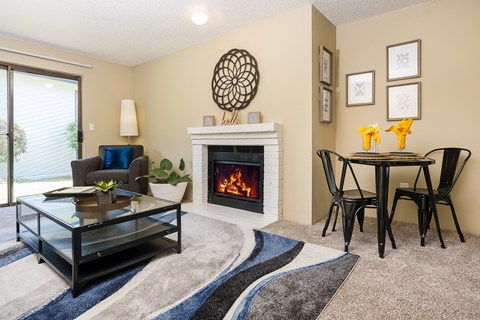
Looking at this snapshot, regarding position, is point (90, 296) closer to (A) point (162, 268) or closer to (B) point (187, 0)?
(A) point (162, 268)

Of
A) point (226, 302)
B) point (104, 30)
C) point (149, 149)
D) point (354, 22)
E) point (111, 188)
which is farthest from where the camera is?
point (149, 149)

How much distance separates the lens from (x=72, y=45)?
12.6ft

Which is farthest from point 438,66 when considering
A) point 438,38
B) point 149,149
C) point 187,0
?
point 149,149

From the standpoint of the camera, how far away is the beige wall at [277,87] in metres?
2.80

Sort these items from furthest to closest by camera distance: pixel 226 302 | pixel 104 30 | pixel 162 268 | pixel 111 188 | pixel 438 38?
pixel 104 30, pixel 438 38, pixel 111 188, pixel 162 268, pixel 226 302

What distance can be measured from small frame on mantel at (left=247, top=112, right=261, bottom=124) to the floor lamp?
2374mm

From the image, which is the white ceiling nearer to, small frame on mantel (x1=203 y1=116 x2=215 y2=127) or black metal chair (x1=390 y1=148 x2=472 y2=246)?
small frame on mantel (x1=203 y1=116 x2=215 y2=127)

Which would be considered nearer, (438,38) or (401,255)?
(401,255)

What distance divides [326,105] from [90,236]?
2504 millimetres

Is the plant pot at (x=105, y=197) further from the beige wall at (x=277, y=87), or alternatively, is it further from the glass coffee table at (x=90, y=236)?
the beige wall at (x=277, y=87)

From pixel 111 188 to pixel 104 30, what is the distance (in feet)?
7.72

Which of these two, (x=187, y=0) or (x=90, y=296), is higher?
(x=187, y=0)

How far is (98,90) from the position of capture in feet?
14.6

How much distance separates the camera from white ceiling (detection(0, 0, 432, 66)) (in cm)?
270
